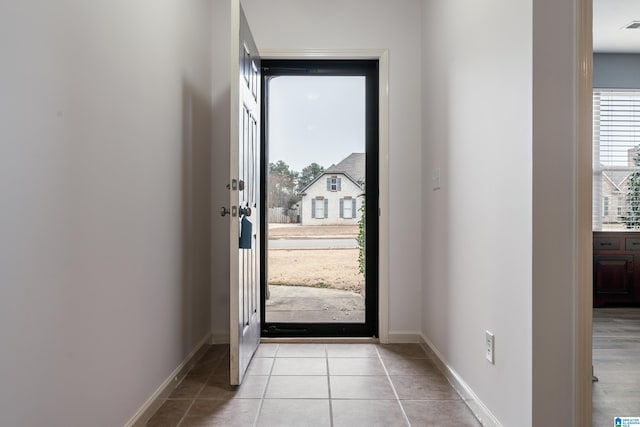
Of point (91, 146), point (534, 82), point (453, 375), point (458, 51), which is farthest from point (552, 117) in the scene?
point (91, 146)

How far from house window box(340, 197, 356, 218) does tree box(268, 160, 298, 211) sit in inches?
16.2

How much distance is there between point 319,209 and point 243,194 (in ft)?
3.23

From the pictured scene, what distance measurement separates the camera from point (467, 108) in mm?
2209

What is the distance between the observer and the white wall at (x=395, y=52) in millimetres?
3209

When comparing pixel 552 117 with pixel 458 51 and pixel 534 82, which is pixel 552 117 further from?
pixel 458 51

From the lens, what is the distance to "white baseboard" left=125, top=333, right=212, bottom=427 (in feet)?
6.12

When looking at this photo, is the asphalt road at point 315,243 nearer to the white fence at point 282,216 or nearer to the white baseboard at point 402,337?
the white fence at point 282,216

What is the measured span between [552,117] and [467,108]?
2.29 feet

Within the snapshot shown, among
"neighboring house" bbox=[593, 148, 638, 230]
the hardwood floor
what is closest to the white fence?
the hardwood floor

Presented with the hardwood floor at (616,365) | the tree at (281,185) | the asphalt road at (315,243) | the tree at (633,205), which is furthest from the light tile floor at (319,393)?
the tree at (633,205)

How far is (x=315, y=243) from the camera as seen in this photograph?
3420 mm

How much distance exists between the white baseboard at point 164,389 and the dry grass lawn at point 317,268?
0.82 m

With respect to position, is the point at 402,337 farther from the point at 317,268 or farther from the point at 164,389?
the point at 164,389

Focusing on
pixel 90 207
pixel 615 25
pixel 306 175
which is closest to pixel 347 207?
pixel 306 175
